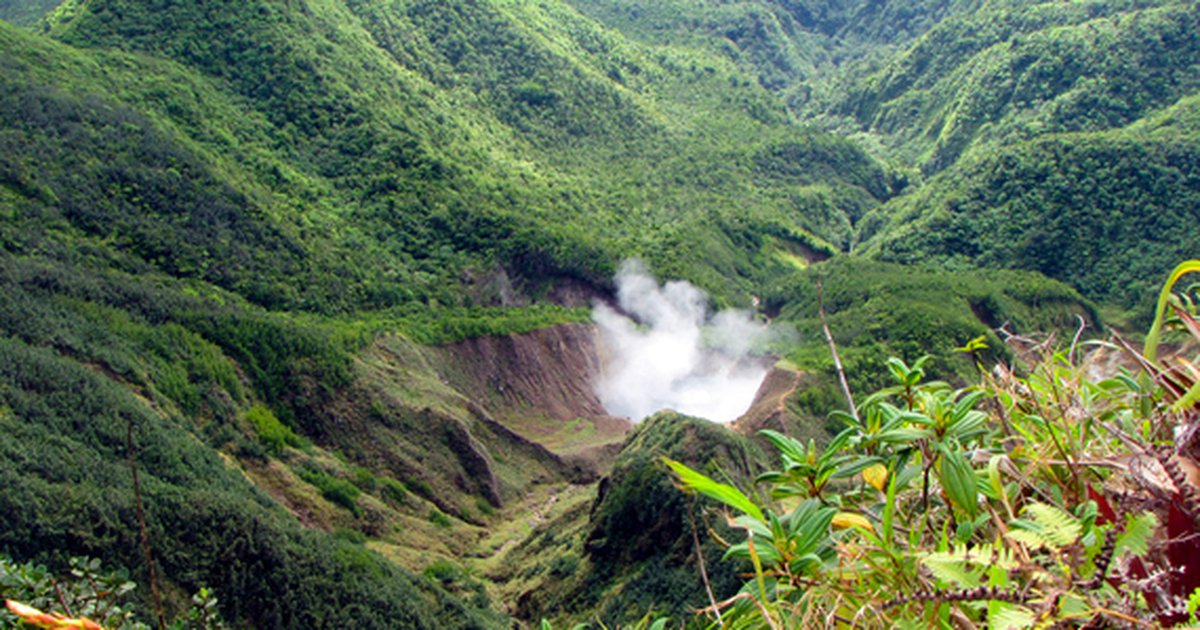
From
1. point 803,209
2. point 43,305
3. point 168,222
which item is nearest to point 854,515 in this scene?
point 43,305

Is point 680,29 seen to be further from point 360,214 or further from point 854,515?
point 854,515

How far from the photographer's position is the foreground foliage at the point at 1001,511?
218 cm

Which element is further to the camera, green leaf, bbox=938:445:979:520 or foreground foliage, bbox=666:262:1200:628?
green leaf, bbox=938:445:979:520

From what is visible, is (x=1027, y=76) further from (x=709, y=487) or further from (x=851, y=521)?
(x=709, y=487)

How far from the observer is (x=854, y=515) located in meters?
2.88

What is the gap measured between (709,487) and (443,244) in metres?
65.2

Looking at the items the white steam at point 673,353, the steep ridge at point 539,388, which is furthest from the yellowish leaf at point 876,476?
the white steam at point 673,353

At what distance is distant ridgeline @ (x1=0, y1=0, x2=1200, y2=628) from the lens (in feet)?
83.6

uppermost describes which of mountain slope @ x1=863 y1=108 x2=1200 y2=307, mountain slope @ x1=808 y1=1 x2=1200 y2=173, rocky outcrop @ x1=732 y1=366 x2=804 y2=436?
mountain slope @ x1=808 y1=1 x2=1200 y2=173

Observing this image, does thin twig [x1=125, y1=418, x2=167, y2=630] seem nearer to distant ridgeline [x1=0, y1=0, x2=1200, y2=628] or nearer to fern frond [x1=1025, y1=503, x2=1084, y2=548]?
fern frond [x1=1025, y1=503, x2=1084, y2=548]

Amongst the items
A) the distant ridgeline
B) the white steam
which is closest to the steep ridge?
the distant ridgeline

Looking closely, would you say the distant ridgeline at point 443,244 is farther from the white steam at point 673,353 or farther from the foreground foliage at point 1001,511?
the foreground foliage at point 1001,511

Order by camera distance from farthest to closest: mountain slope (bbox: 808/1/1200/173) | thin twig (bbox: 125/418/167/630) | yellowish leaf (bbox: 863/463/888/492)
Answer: mountain slope (bbox: 808/1/1200/173) → yellowish leaf (bbox: 863/463/888/492) → thin twig (bbox: 125/418/167/630)

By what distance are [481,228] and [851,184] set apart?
55967 mm
